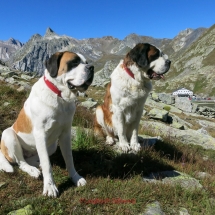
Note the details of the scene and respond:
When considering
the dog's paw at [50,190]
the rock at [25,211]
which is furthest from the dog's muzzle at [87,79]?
the rock at [25,211]

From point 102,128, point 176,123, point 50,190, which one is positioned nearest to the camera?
point 50,190

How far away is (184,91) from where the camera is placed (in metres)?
137

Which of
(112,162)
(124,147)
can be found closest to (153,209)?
(112,162)

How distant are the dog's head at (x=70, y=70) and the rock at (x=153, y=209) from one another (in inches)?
73.0

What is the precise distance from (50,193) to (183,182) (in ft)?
7.36

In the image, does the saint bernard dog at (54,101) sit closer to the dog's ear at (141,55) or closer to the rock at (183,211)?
the rock at (183,211)

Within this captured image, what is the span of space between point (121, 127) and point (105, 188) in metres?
2.29

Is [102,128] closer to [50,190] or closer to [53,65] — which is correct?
[50,190]

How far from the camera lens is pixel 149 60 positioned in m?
5.50

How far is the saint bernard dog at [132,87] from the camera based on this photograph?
5488mm

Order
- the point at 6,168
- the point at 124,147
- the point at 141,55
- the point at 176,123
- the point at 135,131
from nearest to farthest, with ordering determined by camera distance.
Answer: the point at 6,168 → the point at 141,55 → the point at 124,147 → the point at 135,131 → the point at 176,123

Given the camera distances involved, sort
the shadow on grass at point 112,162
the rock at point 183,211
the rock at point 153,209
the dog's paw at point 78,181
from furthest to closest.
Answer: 1. the shadow on grass at point 112,162
2. the dog's paw at point 78,181
3. the rock at point 183,211
4. the rock at point 153,209

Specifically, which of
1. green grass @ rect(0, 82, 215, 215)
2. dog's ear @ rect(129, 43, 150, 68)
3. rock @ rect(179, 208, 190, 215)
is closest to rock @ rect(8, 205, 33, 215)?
green grass @ rect(0, 82, 215, 215)

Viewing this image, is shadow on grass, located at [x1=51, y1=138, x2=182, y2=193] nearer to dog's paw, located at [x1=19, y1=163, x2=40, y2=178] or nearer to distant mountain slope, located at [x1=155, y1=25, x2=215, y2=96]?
dog's paw, located at [x1=19, y1=163, x2=40, y2=178]
